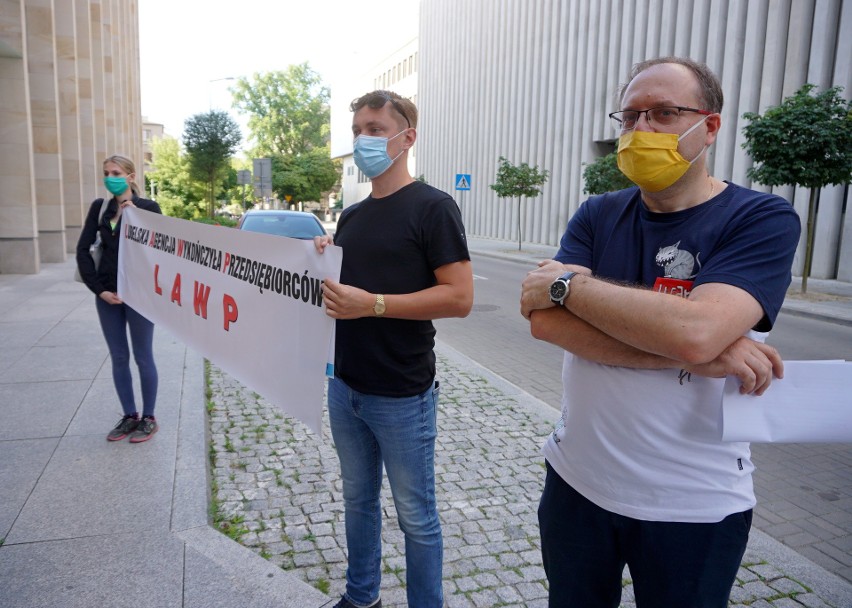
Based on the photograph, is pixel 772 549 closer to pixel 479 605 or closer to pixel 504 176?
pixel 479 605

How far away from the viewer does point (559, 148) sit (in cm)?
3266

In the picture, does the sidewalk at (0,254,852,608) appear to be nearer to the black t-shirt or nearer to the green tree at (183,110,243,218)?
the black t-shirt

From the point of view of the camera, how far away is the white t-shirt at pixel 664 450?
169 centimetres

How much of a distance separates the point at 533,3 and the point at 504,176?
11684mm

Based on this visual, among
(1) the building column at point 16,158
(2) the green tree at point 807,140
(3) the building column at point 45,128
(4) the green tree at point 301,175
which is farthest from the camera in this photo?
(4) the green tree at point 301,175

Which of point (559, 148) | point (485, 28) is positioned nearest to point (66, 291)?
point (559, 148)

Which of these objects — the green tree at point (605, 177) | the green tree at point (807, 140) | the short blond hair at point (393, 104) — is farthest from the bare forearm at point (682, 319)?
the green tree at point (605, 177)

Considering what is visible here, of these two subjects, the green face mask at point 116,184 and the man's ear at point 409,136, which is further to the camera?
the green face mask at point 116,184

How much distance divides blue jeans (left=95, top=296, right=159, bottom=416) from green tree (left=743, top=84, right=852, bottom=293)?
13.8m

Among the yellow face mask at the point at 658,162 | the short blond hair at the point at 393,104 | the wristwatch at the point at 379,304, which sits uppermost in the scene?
the short blond hair at the point at 393,104

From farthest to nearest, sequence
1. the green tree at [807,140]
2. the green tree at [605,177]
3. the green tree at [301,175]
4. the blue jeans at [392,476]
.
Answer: the green tree at [301,175] → the green tree at [605,177] → the green tree at [807,140] → the blue jeans at [392,476]

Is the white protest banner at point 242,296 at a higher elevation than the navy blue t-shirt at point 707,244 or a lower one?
lower

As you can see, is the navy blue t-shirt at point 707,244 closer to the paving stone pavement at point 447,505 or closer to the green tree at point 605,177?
the paving stone pavement at point 447,505

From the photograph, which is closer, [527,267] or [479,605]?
[479,605]
